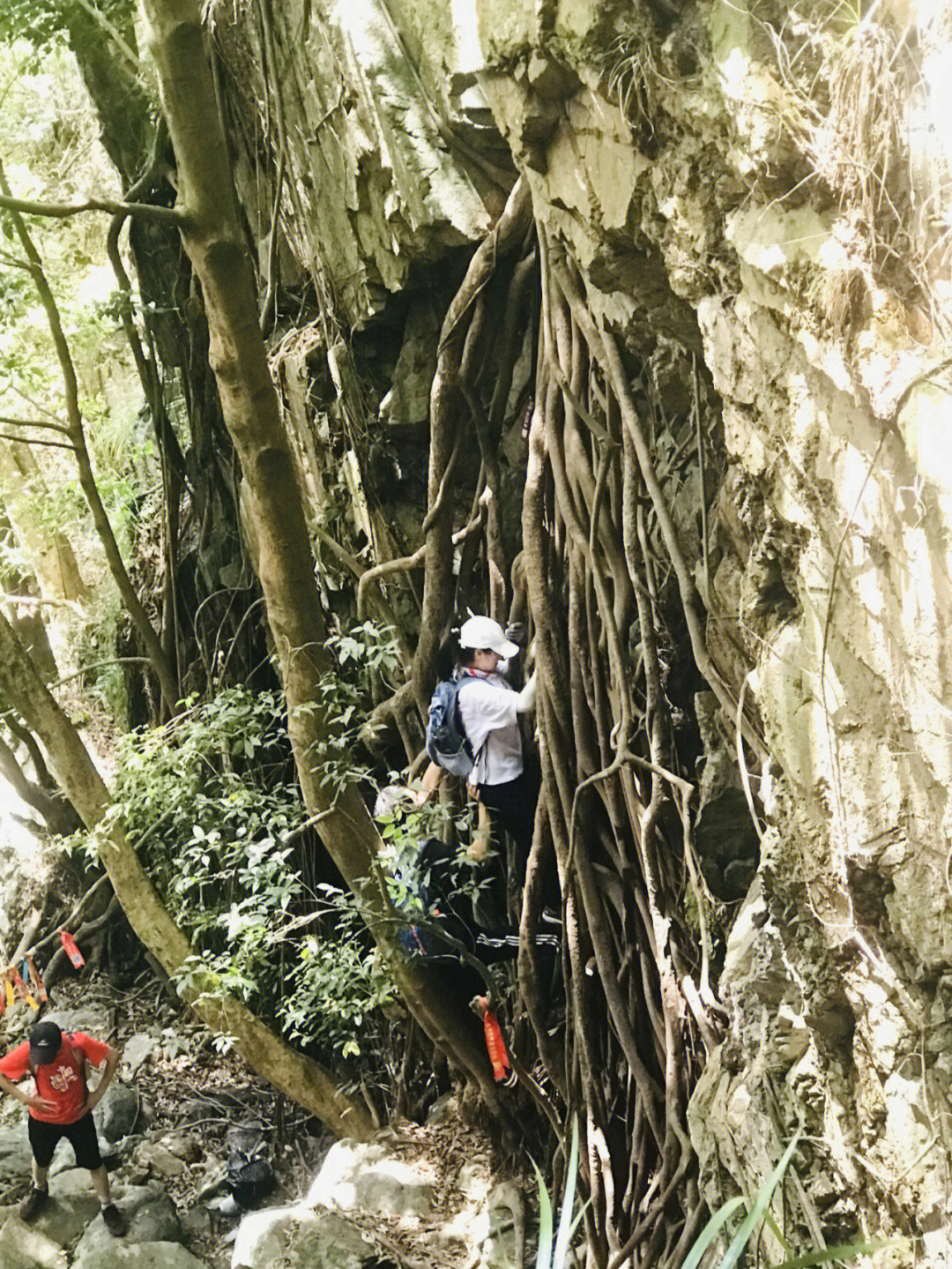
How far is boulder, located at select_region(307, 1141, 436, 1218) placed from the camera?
4.10m

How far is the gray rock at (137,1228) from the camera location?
4.46 meters

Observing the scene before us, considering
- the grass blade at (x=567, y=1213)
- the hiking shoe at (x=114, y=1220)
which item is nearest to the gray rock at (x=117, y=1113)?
the hiking shoe at (x=114, y=1220)

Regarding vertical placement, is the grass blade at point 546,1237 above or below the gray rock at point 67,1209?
above

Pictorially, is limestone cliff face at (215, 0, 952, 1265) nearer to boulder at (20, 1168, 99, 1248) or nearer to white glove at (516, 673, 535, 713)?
white glove at (516, 673, 535, 713)

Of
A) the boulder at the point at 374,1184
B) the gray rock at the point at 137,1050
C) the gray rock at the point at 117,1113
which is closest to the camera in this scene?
the boulder at the point at 374,1184

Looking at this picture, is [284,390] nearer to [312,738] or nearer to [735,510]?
[312,738]

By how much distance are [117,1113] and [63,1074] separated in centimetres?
113

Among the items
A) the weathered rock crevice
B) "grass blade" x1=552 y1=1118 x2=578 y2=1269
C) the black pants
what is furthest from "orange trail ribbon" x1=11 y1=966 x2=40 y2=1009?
"grass blade" x1=552 y1=1118 x2=578 y2=1269

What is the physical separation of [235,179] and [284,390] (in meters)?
0.97

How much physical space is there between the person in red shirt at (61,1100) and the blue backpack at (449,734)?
2095 mm

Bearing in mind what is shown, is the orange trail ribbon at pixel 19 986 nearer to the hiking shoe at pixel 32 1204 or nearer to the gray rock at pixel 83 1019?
the gray rock at pixel 83 1019

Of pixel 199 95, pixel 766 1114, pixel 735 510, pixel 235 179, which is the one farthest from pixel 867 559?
pixel 235 179

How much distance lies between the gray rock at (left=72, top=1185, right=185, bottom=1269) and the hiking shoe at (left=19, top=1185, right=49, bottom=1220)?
241 millimetres

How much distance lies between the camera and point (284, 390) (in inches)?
188
